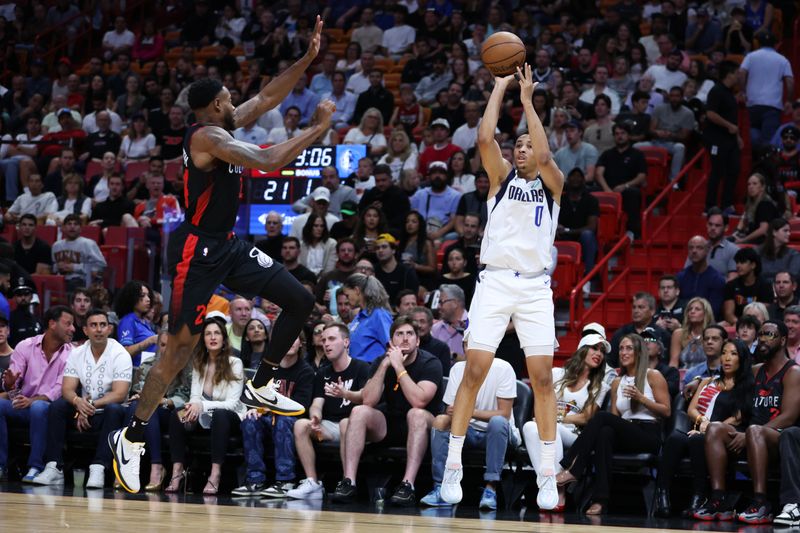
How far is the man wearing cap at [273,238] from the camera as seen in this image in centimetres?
1342

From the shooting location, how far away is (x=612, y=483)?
9688mm

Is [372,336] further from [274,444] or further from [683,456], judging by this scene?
[683,456]

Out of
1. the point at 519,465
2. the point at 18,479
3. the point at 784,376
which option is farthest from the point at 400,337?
the point at 18,479

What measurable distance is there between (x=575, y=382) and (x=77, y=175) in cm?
893

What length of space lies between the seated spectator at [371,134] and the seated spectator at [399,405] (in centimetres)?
634

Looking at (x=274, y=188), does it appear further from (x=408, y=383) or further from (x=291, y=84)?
(x=291, y=84)

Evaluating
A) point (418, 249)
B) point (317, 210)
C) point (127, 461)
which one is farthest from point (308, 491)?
point (317, 210)

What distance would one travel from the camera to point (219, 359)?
10297mm

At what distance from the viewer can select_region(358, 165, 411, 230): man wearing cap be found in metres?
13.9

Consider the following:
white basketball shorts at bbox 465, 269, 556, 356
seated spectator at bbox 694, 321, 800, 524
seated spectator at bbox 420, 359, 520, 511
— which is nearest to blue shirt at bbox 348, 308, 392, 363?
seated spectator at bbox 420, 359, 520, 511

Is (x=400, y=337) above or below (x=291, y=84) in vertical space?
below

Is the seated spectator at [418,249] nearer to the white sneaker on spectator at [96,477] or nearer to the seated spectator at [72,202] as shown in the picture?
the white sneaker on spectator at [96,477]

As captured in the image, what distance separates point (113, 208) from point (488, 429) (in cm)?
802

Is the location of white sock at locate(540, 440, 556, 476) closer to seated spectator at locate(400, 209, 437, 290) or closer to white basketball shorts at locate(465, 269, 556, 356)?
white basketball shorts at locate(465, 269, 556, 356)
